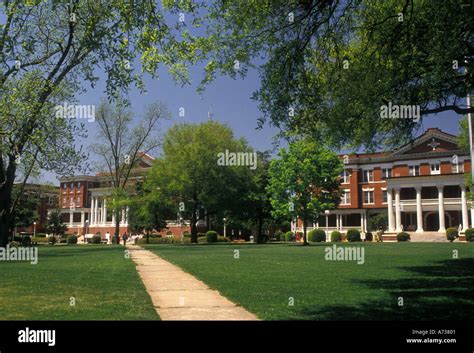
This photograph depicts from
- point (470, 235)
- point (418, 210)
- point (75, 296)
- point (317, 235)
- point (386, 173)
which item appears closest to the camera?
point (75, 296)

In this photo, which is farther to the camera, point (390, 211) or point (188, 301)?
point (390, 211)

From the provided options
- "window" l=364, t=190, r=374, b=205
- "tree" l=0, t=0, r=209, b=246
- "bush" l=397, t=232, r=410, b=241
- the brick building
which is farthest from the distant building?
"tree" l=0, t=0, r=209, b=246

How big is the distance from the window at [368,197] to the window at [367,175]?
1729 millimetres

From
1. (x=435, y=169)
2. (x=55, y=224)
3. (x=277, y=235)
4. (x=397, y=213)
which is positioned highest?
(x=435, y=169)

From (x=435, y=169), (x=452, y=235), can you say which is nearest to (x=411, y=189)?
(x=435, y=169)

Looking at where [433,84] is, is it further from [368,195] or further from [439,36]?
[368,195]

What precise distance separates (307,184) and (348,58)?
35.0 metres

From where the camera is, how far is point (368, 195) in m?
72.4

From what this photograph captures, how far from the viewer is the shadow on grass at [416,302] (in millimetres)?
8773

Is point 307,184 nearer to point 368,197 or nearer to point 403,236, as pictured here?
point 403,236

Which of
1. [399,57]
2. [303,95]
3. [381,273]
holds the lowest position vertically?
[381,273]

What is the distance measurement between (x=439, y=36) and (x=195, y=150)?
39.4 meters

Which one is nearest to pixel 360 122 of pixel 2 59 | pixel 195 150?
pixel 2 59

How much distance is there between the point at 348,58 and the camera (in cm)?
1426
